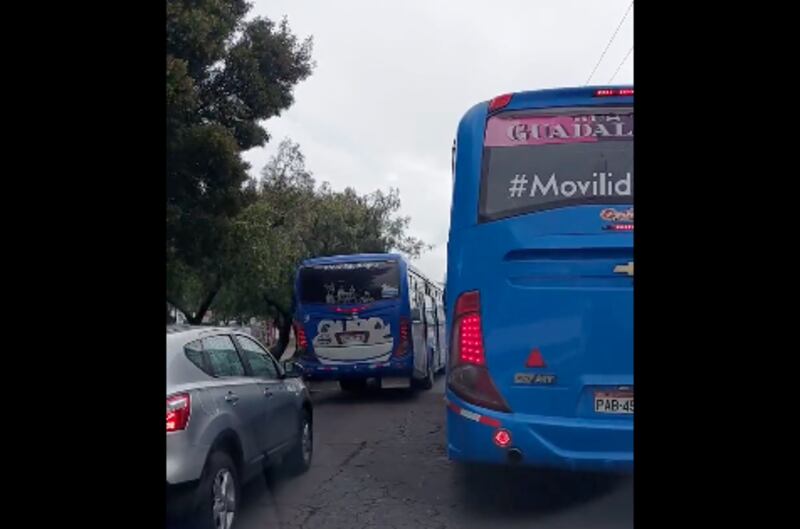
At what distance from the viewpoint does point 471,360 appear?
598 cm

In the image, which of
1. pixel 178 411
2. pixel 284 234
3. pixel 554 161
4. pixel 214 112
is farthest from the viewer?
pixel 284 234

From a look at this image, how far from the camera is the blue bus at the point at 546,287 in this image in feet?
18.8

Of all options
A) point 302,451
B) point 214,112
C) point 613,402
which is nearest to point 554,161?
point 613,402

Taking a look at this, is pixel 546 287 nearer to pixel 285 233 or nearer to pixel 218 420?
pixel 218 420

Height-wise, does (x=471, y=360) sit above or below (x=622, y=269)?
below

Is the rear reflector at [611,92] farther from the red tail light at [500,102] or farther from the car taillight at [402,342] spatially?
the car taillight at [402,342]

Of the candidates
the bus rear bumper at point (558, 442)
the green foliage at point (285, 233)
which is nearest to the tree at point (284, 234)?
the green foliage at point (285, 233)

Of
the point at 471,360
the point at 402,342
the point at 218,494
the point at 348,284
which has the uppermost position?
the point at 348,284

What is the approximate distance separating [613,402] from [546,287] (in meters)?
0.87

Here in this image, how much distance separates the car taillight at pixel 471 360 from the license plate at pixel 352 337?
9.20 meters

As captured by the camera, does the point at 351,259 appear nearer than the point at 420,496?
No
